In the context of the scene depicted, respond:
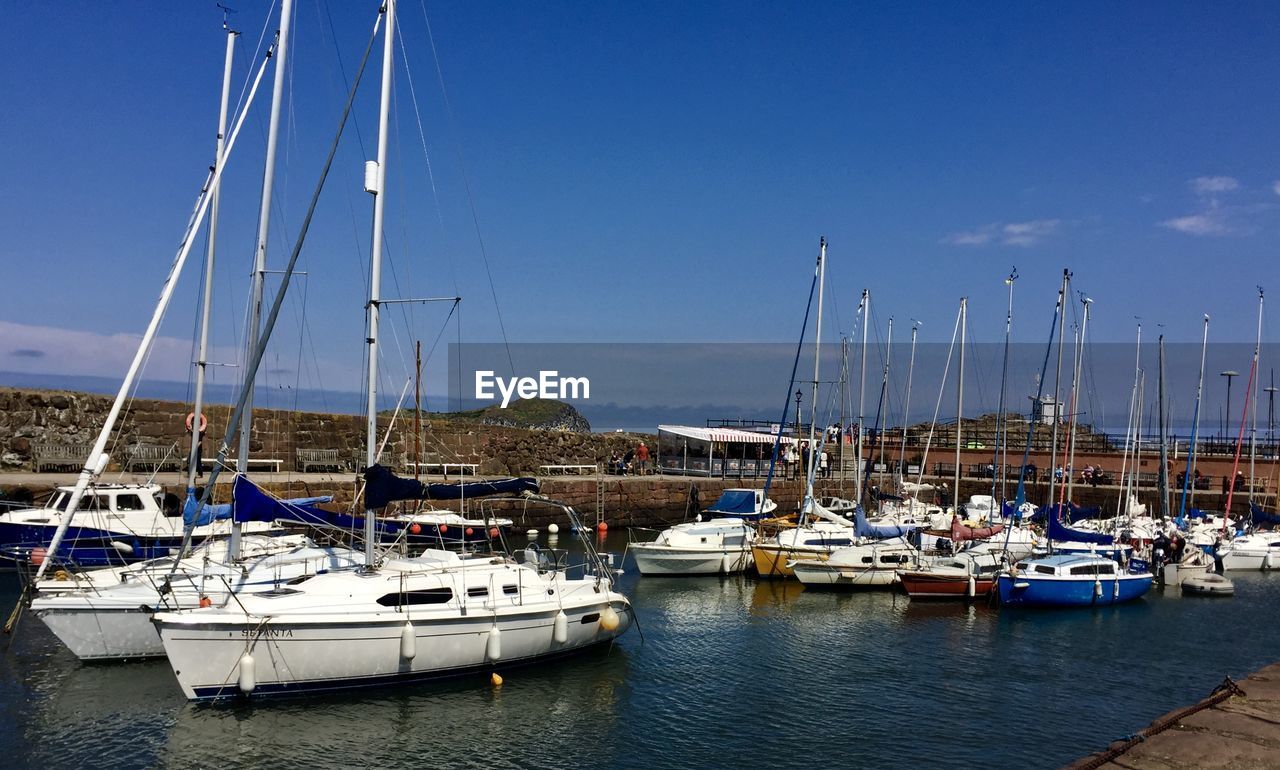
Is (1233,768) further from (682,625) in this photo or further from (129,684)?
(129,684)

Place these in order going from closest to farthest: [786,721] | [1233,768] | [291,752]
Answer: [1233,768]
[291,752]
[786,721]

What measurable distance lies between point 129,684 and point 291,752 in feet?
15.1

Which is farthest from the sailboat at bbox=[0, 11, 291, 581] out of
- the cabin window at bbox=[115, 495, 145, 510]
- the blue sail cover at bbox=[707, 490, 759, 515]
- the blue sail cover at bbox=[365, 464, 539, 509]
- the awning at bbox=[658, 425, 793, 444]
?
the awning at bbox=[658, 425, 793, 444]

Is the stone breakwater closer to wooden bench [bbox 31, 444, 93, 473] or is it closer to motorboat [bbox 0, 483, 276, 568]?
wooden bench [bbox 31, 444, 93, 473]

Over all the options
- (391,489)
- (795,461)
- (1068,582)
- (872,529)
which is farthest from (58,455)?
(795,461)

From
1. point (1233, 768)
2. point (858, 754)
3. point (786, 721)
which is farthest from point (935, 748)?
point (1233, 768)

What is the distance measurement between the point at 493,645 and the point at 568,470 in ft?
112

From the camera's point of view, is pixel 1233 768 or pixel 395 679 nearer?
pixel 1233 768

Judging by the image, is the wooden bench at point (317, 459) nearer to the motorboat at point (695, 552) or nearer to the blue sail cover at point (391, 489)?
the motorboat at point (695, 552)

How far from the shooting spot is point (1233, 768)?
36.2 feet

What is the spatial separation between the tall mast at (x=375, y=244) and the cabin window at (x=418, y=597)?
143cm

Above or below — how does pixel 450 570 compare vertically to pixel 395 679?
above

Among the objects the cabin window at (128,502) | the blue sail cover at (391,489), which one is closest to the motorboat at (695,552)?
the blue sail cover at (391,489)

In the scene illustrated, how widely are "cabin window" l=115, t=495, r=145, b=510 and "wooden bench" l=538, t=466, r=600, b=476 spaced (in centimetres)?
2516
